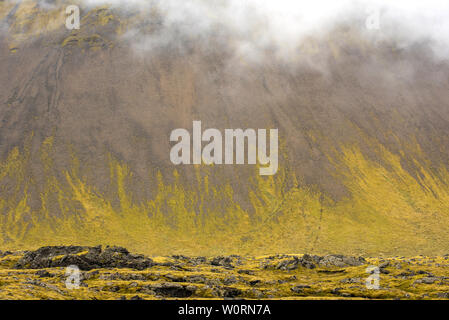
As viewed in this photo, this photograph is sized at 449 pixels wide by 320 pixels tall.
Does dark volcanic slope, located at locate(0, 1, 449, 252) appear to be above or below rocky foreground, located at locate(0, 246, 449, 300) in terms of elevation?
above

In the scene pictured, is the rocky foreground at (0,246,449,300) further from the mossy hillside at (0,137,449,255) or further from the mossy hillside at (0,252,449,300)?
the mossy hillside at (0,137,449,255)

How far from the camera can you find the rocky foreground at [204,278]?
4603 cm

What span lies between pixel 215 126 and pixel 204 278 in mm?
91814

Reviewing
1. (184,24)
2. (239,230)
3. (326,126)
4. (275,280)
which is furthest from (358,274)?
(184,24)

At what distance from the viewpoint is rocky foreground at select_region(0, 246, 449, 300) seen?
151 ft

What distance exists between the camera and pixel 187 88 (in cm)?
15538
